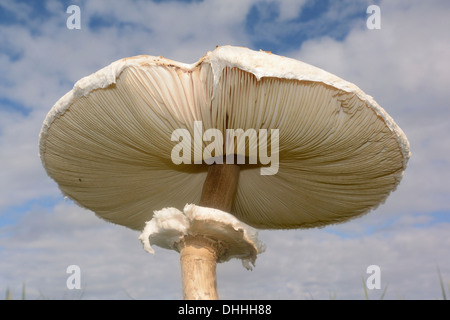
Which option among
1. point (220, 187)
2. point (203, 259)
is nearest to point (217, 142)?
point (220, 187)

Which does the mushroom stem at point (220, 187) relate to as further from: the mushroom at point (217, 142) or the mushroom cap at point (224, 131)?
the mushroom cap at point (224, 131)

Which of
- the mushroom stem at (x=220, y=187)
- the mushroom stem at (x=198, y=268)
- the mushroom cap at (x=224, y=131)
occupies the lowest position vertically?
the mushroom stem at (x=198, y=268)

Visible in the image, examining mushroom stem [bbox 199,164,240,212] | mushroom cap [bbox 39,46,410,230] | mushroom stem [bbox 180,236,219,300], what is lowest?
mushroom stem [bbox 180,236,219,300]

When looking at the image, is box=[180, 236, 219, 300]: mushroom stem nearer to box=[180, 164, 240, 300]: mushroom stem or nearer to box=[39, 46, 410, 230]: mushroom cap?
box=[180, 164, 240, 300]: mushroom stem

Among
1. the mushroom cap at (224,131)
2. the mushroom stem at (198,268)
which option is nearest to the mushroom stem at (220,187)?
the mushroom cap at (224,131)

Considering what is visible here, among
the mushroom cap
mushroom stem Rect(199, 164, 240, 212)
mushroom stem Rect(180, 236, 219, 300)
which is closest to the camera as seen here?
the mushroom cap

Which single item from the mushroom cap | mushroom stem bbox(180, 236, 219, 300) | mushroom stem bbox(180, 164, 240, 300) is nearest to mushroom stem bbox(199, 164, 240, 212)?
mushroom stem bbox(180, 164, 240, 300)

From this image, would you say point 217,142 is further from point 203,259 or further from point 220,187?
point 203,259
